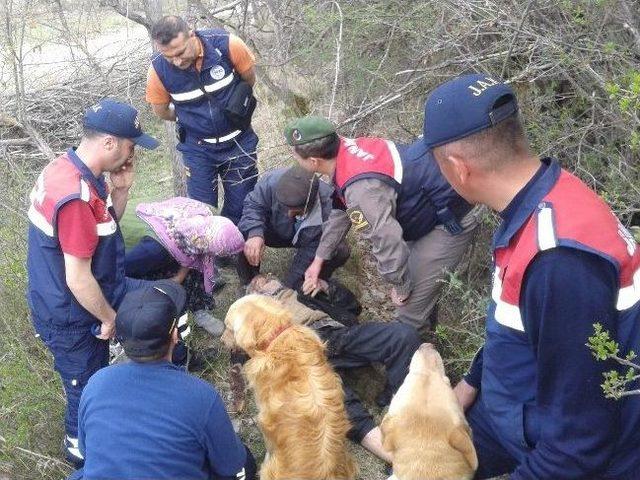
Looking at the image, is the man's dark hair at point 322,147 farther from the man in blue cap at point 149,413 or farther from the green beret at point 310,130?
the man in blue cap at point 149,413

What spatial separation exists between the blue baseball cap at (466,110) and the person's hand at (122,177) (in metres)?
2.13

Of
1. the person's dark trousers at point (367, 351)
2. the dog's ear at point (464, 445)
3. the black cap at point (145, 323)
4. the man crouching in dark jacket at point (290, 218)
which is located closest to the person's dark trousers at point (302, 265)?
the man crouching in dark jacket at point (290, 218)

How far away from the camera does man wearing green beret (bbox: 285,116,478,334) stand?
10.6 ft

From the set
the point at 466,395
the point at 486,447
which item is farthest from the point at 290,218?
the point at 486,447

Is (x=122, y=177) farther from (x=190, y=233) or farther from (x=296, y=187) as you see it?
(x=296, y=187)

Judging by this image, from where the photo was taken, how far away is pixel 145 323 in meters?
2.36

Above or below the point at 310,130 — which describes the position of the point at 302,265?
below

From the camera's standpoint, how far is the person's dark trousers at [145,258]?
3.79 m

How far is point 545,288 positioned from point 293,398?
61.0 inches

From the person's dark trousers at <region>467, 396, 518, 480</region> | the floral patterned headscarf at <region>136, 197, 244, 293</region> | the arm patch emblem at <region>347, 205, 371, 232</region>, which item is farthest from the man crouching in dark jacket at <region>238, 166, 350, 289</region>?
the person's dark trousers at <region>467, 396, 518, 480</region>

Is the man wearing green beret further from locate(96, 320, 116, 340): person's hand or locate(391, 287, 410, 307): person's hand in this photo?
locate(96, 320, 116, 340): person's hand

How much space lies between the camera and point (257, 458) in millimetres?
3377

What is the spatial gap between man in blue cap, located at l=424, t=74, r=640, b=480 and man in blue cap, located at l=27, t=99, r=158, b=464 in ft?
6.18

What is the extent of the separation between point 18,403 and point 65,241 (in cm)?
106
